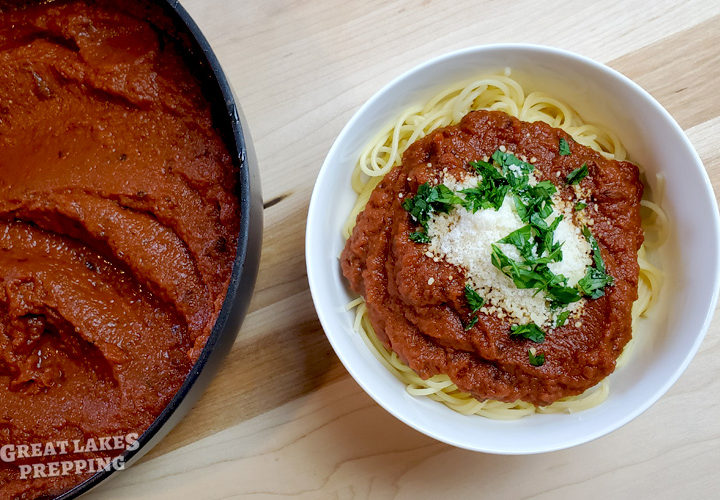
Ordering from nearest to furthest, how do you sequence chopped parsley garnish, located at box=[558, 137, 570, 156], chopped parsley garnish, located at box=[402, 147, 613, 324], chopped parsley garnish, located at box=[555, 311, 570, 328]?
chopped parsley garnish, located at box=[402, 147, 613, 324], chopped parsley garnish, located at box=[555, 311, 570, 328], chopped parsley garnish, located at box=[558, 137, 570, 156]

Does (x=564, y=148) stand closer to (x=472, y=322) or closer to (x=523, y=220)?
(x=523, y=220)

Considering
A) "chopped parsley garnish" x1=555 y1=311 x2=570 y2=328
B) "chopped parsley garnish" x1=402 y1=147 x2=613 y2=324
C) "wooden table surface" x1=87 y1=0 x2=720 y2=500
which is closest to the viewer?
"chopped parsley garnish" x1=402 y1=147 x2=613 y2=324

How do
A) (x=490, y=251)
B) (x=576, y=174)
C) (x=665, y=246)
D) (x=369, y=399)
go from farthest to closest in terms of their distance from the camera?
(x=369, y=399) < (x=665, y=246) < (x=576, y=174) < (x=490, y=251)

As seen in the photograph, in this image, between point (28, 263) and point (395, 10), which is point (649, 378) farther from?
point (28, 263)

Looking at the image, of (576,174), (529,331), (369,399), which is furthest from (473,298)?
(369,399)

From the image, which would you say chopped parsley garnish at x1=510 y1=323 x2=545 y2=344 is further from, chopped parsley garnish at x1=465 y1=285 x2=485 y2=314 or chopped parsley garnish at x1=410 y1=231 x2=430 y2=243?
chopped parsley garnish at x1=410 y1=231 x2=430 y2=243

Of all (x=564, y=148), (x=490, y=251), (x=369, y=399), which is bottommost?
(x=369, y=399)

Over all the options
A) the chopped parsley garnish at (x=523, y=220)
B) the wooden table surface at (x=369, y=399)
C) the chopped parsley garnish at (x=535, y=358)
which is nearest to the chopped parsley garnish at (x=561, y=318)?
the chopped parsley garnish at (x=523, y=220)

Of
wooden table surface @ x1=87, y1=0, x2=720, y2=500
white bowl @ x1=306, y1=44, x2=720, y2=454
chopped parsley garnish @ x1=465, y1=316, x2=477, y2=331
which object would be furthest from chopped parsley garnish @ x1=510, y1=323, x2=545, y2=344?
wooden table surface @ x1=87, y1=0, x2=720, y2=500
